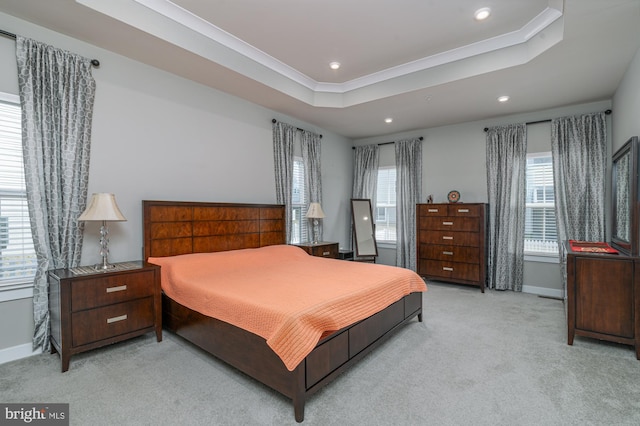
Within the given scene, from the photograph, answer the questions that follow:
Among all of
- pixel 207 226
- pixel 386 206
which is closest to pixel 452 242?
pixel 386 206

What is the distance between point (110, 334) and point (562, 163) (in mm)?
5718

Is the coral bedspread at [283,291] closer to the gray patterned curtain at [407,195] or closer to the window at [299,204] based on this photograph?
the window at [299,204]

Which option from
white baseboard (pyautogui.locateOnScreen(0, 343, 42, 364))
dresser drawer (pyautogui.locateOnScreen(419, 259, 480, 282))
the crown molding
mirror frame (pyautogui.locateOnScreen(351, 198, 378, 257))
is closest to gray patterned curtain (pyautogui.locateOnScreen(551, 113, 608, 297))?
dresser drawer (pyautogui.locateOnScreen(419, 259, 480, 282))

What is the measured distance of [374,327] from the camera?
264cm

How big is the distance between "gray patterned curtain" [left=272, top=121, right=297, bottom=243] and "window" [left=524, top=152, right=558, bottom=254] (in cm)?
363

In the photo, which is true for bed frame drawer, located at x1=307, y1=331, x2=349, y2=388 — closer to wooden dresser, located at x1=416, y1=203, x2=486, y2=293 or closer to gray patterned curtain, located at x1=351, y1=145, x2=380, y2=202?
wooden dresser, located at x1=416, y1=203, x2=486, y2=293

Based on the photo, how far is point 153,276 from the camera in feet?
9.43

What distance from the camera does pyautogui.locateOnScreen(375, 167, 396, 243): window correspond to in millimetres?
6109

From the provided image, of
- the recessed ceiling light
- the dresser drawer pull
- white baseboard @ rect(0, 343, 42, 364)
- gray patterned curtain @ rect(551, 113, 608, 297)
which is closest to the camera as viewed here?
white baseboard @ rect(0, 343, 42, 364)

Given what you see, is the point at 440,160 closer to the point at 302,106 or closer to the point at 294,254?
the point at 302,106

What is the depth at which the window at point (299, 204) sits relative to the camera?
202 inches

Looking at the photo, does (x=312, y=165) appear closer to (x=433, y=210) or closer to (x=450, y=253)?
(x=433, y=210)

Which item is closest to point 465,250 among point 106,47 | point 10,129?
point 106,47

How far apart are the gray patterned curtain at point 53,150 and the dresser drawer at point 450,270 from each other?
4.65 metres
